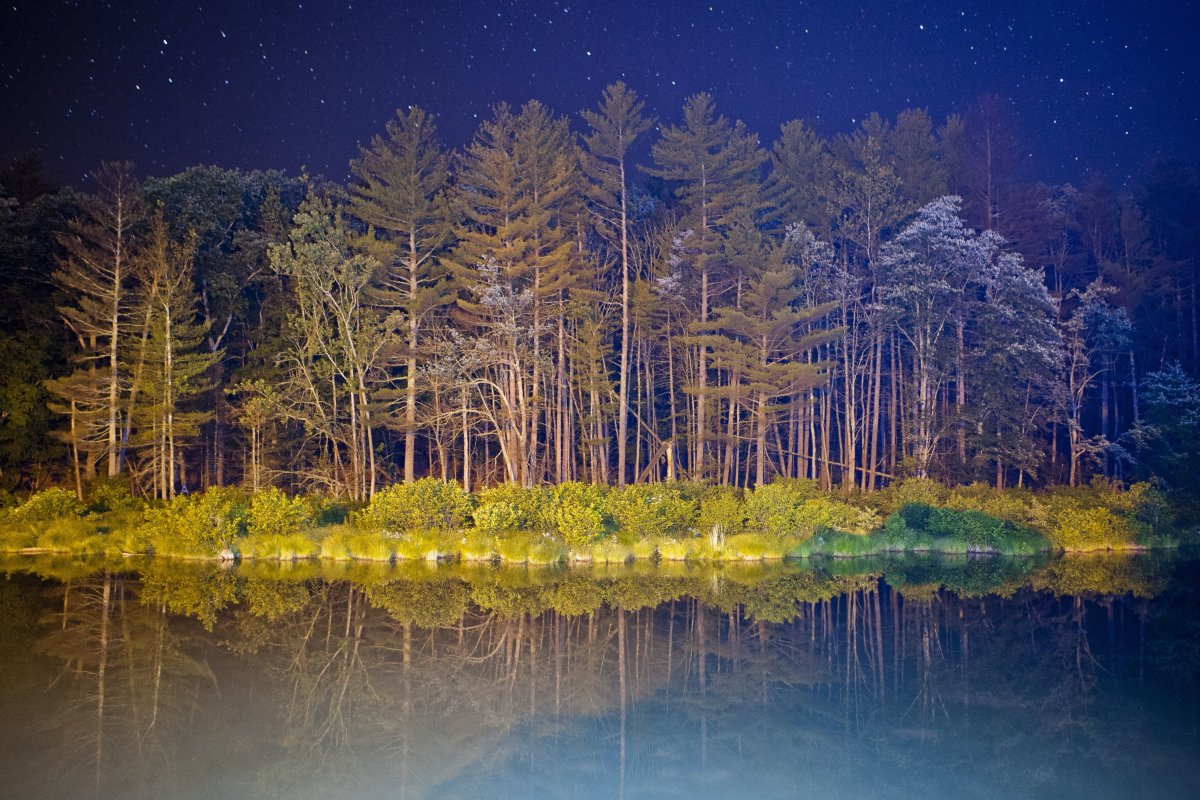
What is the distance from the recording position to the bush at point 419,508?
2170 centimetres

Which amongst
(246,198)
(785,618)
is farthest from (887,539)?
(246,198)

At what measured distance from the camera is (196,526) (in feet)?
69.3

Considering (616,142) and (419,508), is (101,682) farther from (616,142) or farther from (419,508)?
(616,142)

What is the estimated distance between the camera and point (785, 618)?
14555mm

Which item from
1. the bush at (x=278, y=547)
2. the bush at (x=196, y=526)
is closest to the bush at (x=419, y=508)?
the bush at (x=278, y=547)

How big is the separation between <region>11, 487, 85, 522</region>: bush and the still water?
375 inches

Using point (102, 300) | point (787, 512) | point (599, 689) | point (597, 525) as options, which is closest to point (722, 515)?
point (787, 512)

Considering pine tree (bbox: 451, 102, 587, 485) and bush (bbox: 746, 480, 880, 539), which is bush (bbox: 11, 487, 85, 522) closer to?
pine tree (bbox: 451, 102, 587, 485)

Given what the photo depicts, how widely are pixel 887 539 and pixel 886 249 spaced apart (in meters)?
12.8

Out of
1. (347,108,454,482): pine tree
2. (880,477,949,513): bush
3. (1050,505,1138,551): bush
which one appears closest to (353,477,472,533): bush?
(347,108,454,482): pine tree

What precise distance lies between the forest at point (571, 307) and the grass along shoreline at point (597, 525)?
4.68m

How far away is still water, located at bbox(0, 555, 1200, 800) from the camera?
7.91m

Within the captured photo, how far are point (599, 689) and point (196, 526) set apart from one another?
1466 cm

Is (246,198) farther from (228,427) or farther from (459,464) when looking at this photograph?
(459,464)
